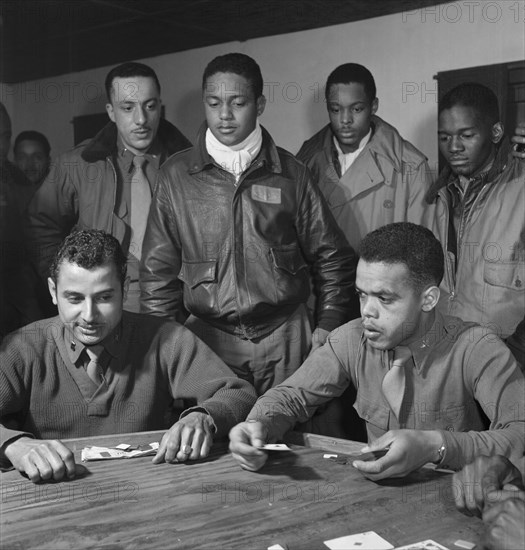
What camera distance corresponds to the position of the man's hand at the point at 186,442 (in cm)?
172

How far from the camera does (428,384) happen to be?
1957mm

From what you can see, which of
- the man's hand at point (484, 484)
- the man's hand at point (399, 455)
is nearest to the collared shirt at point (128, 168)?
the man's hand at point (399, 455)

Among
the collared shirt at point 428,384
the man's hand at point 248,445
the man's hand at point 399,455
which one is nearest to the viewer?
the man's hand at point 399,455

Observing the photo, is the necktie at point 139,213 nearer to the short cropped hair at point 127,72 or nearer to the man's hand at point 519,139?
the short cropped hair at point 127,72

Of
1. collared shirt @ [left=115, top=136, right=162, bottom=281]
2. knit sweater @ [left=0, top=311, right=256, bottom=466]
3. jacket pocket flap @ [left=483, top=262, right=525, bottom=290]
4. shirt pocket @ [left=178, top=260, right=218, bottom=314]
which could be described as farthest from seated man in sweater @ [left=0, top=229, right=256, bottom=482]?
jacket pocket flap @ [left=483, top=262, right=525, bottom=290]

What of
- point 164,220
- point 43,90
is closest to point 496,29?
point 164,220

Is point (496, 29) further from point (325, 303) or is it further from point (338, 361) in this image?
point (338, 361)

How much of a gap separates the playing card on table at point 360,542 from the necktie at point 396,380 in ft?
2.25

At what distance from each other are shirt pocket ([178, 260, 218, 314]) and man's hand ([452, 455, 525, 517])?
135cm

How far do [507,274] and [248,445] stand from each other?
1.39 metres

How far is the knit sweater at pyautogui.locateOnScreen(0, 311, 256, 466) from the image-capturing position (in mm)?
2053

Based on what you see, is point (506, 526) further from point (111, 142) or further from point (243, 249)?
point (111, 142)

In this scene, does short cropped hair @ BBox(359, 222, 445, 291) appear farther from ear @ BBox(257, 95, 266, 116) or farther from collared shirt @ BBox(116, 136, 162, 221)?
collared shirt @ BBox(116, 136, 162, 221)

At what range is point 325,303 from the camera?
2.73 m
